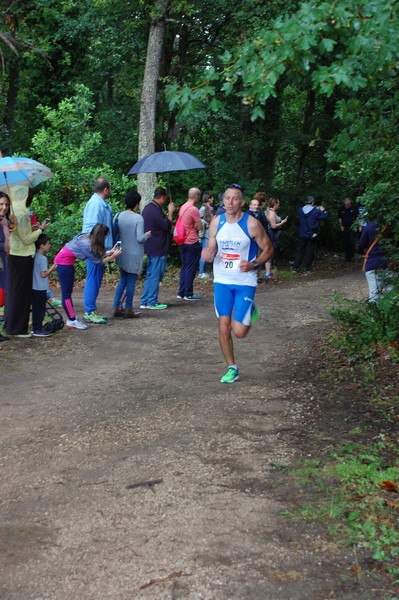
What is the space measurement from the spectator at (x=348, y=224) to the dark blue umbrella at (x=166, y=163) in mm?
8760

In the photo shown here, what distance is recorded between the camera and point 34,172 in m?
11.2

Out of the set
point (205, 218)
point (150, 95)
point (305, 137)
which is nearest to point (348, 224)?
point (305, 137)

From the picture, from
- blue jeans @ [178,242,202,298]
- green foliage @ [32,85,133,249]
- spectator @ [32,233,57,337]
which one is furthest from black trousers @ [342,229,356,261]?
spectator @ [32,233,57,337]

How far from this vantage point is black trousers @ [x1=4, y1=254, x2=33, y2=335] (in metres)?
10.1

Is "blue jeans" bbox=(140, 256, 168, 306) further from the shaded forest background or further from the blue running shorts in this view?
the blue running shorts

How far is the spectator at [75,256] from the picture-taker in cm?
1085

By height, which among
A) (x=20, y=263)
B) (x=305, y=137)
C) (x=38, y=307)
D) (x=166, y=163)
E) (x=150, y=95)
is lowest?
(x=38, y=307)

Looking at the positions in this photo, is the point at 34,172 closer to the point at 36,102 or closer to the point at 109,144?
the point at 109,144

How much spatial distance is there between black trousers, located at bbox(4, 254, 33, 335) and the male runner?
3.25m

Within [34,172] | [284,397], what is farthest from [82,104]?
[284,397]

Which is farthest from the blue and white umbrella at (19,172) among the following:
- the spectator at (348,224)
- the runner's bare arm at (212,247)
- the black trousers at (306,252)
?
the spectator at (348,224)

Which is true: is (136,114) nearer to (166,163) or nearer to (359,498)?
(166,163)

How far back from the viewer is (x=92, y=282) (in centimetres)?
1143

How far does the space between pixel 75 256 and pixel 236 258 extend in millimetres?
3759
